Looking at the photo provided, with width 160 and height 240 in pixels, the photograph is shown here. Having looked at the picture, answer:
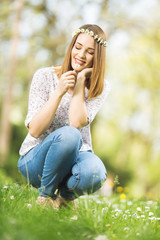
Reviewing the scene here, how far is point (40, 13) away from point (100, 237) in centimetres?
1087

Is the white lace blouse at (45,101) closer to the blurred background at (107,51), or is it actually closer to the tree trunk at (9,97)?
the blurred background at (107,51)

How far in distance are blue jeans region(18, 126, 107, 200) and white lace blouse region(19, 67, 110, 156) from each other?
0.63 feet

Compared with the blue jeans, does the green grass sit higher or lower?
lower

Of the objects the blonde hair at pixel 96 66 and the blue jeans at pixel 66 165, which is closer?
the blue jeans at pixel 66 165

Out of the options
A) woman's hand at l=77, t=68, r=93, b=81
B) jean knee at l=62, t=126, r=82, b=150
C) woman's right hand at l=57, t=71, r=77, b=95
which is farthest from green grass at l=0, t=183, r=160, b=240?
woman's hand at l=77, t=68, r=93, b=81

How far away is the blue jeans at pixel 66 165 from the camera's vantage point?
2.43 meters

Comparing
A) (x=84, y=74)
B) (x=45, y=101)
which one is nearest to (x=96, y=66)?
(x=84, y=74)

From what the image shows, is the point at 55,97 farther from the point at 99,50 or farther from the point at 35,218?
the point at 35,218

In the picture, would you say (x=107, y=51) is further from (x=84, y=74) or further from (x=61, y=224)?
(x=61, y=224)

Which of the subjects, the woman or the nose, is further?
the nose

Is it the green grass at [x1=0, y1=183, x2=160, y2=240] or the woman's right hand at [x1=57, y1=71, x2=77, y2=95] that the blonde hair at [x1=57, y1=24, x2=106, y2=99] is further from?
the green grass at [x1=0, y1=183, x2=160, y2=240]

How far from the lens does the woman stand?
245 cm

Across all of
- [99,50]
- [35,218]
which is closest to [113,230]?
[35,218]

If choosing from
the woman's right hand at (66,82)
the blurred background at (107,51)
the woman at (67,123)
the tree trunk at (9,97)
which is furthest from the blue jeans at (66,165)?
the tree trunk at (9,97)
